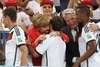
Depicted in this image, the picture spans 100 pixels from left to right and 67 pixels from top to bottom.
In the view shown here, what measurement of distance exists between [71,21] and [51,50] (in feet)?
2.63

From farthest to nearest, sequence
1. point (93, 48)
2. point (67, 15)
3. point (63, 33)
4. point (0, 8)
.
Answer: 1. point (0, 8)
2. point (67, 15)
3. point (63, 33)
4. point (93, 48)

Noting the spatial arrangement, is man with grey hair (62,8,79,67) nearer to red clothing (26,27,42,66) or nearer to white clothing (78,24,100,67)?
white clothing (78,24,100,67)

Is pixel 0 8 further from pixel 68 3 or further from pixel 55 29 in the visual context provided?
pixel 55 29

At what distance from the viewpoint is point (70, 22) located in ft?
20.7

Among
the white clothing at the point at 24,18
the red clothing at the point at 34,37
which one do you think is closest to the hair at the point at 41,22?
the red clothing at the point at 34,37

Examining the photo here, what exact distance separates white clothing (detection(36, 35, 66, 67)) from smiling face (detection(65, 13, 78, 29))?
56cm

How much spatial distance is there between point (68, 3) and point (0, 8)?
157 cm

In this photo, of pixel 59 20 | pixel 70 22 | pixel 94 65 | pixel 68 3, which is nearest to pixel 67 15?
pixel 70 22

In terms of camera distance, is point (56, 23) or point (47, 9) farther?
point (47, 9)

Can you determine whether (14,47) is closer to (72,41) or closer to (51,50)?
(51,50)

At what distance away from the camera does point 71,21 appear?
249 inches

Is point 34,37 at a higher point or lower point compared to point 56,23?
lower

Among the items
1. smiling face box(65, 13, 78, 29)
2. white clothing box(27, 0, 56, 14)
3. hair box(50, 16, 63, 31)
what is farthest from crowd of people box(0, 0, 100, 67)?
white clothing box(27, 0, 56, 14)

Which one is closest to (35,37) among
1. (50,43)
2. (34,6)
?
(50,43)
